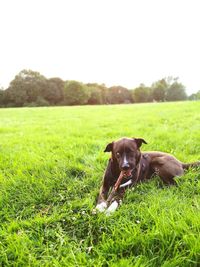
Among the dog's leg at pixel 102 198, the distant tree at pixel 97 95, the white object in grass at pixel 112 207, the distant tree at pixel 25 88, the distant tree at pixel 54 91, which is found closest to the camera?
the white object in grass at pixel 112 207

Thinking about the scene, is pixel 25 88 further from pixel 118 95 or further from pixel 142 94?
pixel 142 94

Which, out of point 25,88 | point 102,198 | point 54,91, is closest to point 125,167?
point 102,198

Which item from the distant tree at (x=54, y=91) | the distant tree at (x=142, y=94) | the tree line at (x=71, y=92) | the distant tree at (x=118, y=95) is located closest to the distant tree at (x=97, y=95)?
the tree line at (x=71, y=92)

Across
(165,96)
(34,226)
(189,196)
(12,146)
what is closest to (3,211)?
(34,226)

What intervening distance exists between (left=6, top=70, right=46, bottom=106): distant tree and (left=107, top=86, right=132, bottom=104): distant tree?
52.3ft

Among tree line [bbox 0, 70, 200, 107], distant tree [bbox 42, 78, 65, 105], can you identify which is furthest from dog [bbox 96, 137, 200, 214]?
distant tree [bbox 42, 78, 65, 105]

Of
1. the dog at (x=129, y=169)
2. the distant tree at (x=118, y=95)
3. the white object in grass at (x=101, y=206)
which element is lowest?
the white object in grass at (x=101, y=206)

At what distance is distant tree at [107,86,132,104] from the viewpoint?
62.3m

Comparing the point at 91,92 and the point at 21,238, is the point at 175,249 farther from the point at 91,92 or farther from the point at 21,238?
the point at 91,92

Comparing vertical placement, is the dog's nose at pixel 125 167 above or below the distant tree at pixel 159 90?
below

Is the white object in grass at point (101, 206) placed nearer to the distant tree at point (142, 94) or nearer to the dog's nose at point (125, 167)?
the dog's nose at point (125, 167)

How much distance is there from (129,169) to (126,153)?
26 cm

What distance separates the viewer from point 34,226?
2908 mm

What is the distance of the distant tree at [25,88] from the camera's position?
50281 mm
